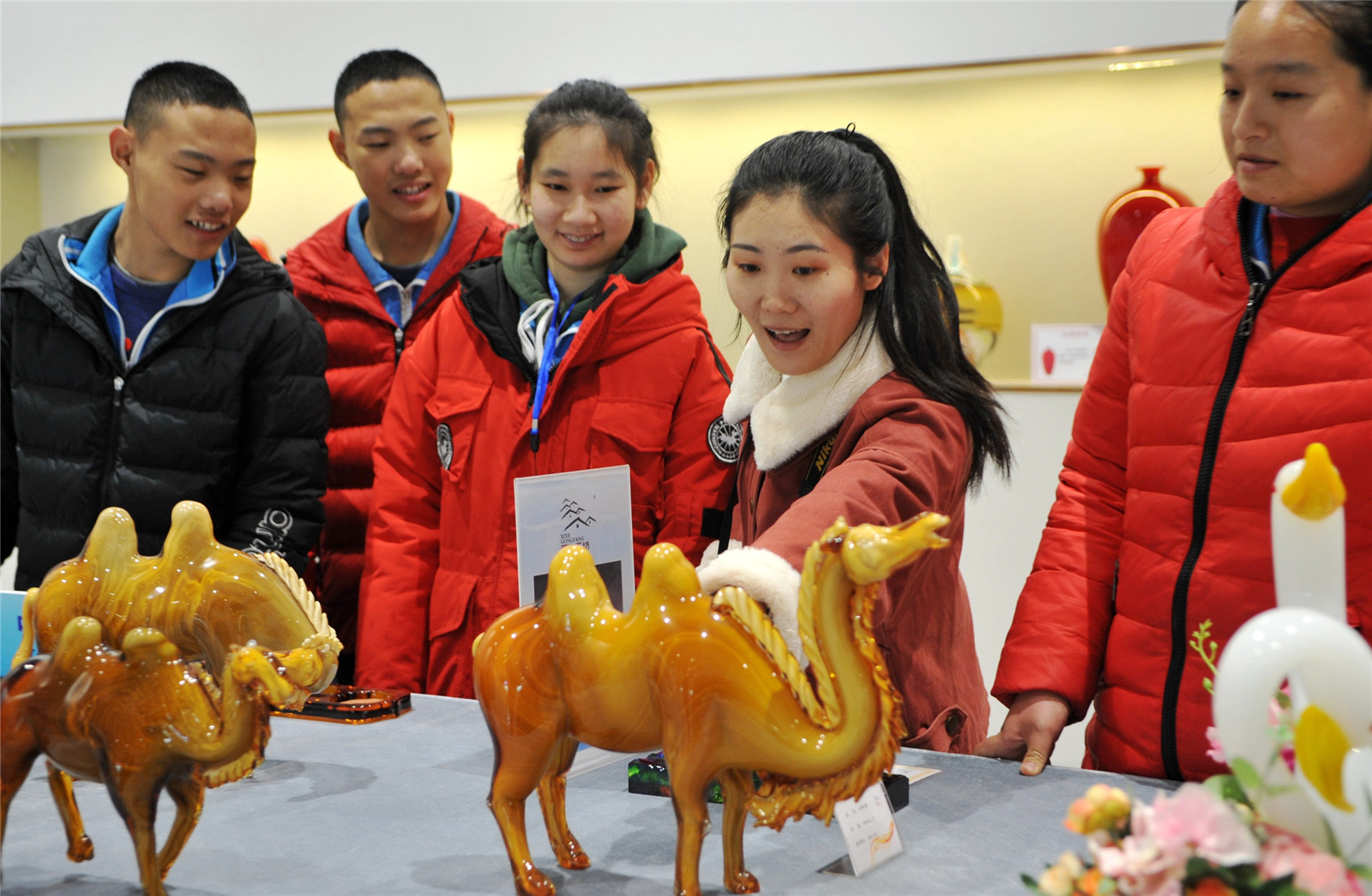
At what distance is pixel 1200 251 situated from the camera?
1.25 meters

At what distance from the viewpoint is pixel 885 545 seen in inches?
33.6

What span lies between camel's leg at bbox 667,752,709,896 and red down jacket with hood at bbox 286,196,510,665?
1233 mm

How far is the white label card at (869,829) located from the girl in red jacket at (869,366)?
26 cm

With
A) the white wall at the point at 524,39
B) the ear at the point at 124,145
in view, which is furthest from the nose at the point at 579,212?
the white wall at the point at 524,39

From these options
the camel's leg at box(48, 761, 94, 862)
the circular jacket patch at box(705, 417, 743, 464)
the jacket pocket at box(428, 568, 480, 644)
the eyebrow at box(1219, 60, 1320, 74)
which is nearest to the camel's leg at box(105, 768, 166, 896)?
the camel's leg at box(48, 761, 94, 862)

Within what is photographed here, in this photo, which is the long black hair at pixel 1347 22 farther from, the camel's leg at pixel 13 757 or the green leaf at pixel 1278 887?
the camel's leg at pixel 13 757

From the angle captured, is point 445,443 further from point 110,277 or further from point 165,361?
point 110,277

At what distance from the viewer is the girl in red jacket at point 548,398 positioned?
5.49 ft

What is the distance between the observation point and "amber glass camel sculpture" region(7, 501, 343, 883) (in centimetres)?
107

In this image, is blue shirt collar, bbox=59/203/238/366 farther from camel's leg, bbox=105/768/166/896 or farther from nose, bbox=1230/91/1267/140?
nose, bbox=1230/91/1267/140

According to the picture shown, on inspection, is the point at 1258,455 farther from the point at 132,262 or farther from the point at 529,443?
the point at 132,262

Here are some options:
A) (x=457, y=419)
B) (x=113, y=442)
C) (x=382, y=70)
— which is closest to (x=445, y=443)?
(x=457, y=419)

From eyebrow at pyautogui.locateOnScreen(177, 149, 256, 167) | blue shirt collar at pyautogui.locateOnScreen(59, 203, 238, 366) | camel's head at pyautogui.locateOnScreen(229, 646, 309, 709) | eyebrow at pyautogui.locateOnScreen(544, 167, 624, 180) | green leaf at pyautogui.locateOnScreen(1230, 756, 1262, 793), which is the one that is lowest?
green leaf at pyautogui.locateOnScreen(1230, 756, 1262, 793)

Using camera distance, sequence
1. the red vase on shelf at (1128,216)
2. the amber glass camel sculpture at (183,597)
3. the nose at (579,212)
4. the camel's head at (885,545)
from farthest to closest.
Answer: the red vase on shelf at (1128,216) < the nose at (579,212) < the amber glass camel sculpture at (183,597) < the camel's head at (885,545)
